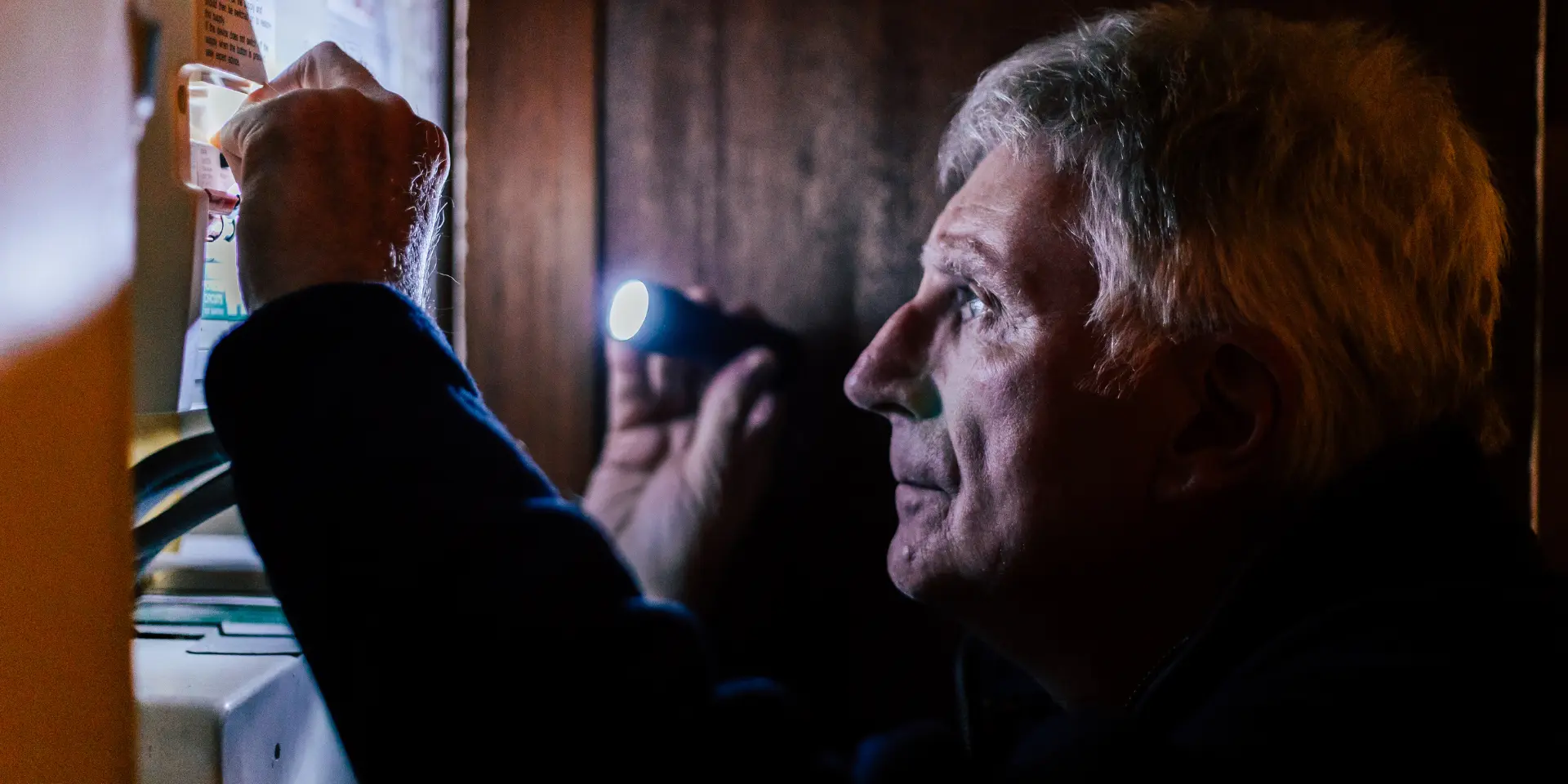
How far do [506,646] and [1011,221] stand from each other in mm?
499

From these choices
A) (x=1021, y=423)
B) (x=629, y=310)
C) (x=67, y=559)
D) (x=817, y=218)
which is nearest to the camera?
(x=67, y=559)

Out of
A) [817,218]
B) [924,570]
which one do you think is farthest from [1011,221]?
[817,218]

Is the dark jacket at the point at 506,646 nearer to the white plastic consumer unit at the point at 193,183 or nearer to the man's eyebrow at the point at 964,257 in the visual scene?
the white plastic consumer unit at the point at 193,183

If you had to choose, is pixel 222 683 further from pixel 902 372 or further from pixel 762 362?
pixel 762 362

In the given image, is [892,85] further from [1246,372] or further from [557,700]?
[557,700]

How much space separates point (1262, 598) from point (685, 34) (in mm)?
892

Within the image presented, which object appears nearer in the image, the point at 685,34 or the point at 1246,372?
the point at 1246,372

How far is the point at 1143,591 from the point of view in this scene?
2.54 ft

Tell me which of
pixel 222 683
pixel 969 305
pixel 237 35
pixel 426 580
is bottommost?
pixel 222 683

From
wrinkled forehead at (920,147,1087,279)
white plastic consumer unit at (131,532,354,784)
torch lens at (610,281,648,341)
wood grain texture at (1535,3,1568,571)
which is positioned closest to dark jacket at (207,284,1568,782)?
white plastic consumer unit at (131,532,354,784)

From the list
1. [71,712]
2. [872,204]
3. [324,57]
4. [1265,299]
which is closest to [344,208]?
[324,57]

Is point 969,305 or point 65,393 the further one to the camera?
point 969,305

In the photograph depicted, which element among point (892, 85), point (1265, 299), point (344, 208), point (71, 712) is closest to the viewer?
point (71, 712)

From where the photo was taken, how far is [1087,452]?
0.75m
